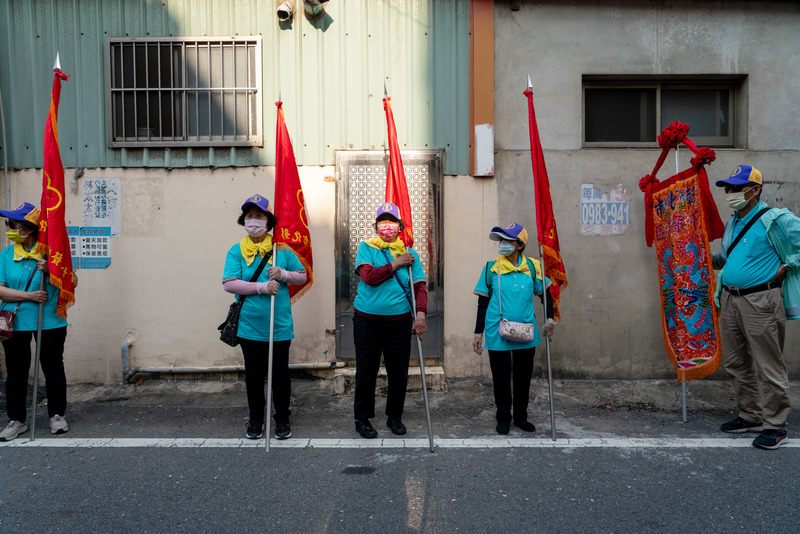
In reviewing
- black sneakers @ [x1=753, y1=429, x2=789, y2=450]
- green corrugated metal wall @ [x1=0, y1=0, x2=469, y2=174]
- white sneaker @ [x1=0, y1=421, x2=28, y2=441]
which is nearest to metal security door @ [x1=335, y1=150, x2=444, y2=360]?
green corrugated metal wall @ [x1=0, y1=0, x2=469, y2=174]

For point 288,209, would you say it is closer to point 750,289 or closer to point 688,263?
point 688,263

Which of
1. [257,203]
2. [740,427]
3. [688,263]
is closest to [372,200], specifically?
[257,203]

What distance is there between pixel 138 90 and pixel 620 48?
5.65m

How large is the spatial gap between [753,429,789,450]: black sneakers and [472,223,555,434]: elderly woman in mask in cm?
171

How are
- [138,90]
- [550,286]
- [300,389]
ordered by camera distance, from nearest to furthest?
[550,286] < [300,389] < [138,90]

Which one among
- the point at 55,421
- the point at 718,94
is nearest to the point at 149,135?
the point at 55,421

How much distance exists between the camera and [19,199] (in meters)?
6.29

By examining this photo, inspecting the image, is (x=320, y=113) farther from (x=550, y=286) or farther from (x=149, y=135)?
(x=550, y=286)

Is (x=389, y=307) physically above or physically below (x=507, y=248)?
below

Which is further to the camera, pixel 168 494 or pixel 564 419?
pixel 564 419

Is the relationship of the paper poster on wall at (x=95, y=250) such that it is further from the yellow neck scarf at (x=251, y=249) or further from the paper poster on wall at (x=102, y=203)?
the yellow neck scarf at (x=251, y=249)

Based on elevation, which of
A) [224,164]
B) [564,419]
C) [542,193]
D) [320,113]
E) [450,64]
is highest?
[450,64]

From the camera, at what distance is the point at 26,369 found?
461 centimetres

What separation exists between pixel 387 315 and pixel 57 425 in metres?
2.97
